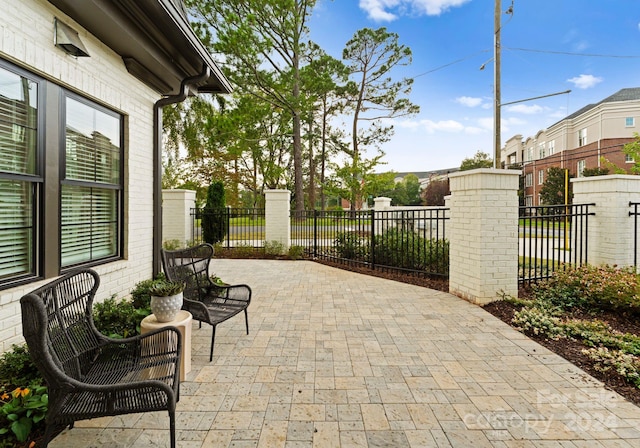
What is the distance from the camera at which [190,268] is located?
3654 millimetres

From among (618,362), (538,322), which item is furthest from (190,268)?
(618,362)

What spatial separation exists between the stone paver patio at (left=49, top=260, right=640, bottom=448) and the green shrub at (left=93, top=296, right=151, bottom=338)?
64 centimetres

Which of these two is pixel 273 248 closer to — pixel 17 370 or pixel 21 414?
pixel 17 370

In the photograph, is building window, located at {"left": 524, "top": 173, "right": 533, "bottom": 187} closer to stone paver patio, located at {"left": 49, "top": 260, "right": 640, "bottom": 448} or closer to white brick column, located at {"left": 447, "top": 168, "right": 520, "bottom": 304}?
white brick column, located at {"left": 447, "top": 168, "right": 520, "bottom": 304}

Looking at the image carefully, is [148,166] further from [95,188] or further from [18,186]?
[18,186]

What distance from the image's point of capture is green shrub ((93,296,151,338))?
2.87 metres

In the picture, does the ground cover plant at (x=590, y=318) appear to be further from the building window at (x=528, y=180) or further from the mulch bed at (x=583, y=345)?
the building window at (x=528, y=180)

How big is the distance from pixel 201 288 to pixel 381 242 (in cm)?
473

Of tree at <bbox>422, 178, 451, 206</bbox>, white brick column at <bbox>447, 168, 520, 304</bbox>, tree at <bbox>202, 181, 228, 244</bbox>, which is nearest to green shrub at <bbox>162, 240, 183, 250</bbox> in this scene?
tree at <bbox>202, 181, 228, 244</bbox>

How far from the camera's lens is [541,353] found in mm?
3105

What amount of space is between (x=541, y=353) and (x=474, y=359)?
733 millimetres

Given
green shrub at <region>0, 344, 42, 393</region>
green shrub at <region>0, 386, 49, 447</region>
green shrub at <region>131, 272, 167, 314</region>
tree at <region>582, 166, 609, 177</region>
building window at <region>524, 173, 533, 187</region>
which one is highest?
building window at <region>524, 173, 533, 187</region>

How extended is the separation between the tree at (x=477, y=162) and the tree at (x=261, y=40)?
87.6 ft

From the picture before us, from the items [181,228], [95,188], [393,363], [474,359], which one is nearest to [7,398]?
[95,188]
